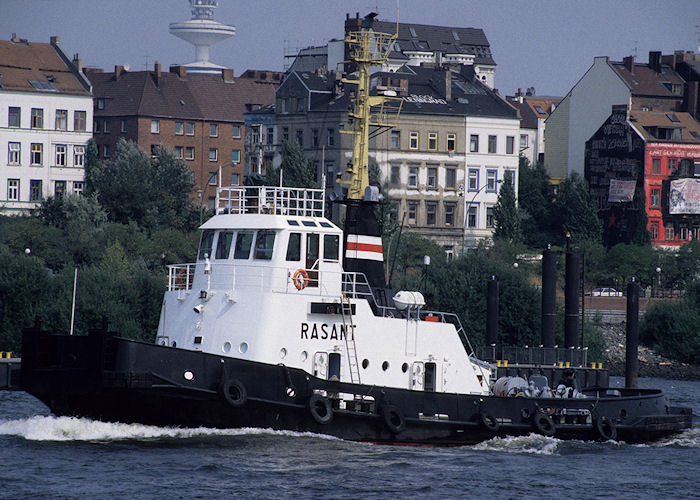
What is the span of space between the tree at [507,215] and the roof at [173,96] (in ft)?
74.0

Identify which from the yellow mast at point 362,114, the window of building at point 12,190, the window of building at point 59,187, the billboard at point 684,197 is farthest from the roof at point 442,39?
the yellow mast at point 362,114

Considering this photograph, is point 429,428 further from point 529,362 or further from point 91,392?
point 529,362

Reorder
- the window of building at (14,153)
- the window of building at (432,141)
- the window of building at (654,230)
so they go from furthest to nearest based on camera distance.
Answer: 1. the window of building at (654,230)
2. the window of building at (432,141)
3. the window of building at (14,153)

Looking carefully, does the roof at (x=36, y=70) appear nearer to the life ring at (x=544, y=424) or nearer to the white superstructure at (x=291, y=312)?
the white superstructure at (x=291, y=312)

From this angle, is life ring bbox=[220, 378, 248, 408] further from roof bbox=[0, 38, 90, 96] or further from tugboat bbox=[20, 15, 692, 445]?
roof bbox=[0, 38, 90, 96]

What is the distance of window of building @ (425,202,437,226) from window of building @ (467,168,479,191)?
272 centimetres

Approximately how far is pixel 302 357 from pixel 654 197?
55.8 m

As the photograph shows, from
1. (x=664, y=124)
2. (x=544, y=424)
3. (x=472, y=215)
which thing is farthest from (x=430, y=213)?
(x=544, y=424)

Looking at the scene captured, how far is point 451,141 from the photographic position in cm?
7900

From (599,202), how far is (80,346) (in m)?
60.7

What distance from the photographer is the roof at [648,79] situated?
83188 millimetres

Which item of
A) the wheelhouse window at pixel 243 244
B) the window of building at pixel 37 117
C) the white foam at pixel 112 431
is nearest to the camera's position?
the white foam at pixel 112 431

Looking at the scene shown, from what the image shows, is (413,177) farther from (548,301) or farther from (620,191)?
(548,301)

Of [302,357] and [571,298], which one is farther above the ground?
[571,298]
